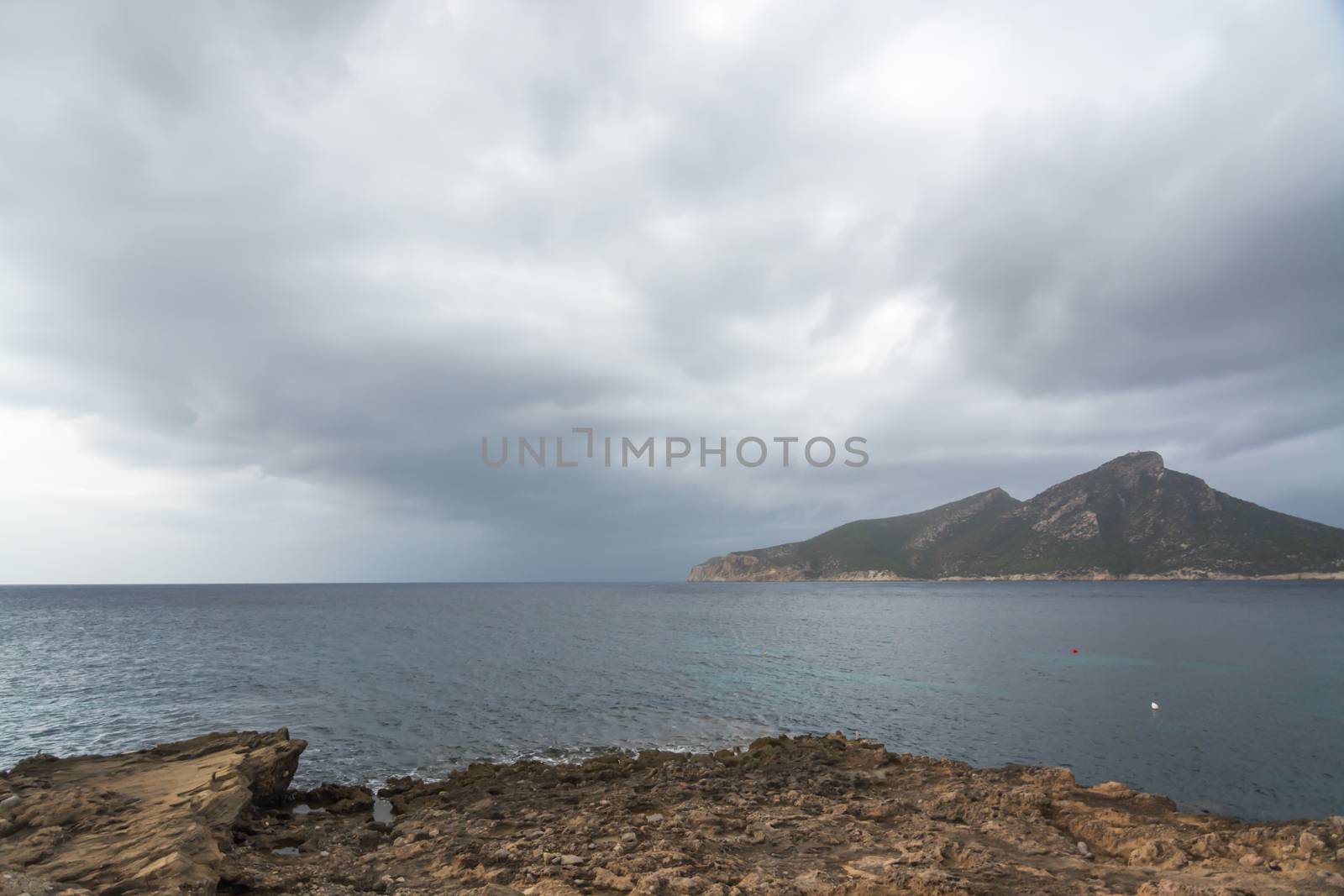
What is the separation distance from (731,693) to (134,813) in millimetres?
36009

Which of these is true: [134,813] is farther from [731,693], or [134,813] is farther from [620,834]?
[731,693]

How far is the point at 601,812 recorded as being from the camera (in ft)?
64.4

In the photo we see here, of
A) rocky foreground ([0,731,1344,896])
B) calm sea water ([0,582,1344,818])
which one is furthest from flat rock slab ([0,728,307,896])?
calm sea water ([0,582,1344,818])

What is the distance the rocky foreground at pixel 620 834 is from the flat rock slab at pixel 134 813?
0.23ft

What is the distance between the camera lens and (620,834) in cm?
1717

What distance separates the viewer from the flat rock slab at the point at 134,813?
11.7 m

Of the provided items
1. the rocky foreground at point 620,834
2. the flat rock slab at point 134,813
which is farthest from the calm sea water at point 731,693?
the rocky foreground at point 620,834

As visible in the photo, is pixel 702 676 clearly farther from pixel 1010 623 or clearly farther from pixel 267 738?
pixel 1010 623

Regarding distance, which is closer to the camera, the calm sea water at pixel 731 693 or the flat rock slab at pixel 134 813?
the flat rock slab at pixel 134 813

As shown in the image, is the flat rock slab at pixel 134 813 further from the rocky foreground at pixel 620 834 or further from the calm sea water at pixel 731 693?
the calm sea water at pixel 731 693

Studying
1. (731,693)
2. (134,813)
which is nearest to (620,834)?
(134,813)

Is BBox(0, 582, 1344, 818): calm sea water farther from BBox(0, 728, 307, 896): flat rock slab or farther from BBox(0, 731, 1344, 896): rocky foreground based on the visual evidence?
BBox(0, 731, 1344, 896): rocky foreground

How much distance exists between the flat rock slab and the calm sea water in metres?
4.98

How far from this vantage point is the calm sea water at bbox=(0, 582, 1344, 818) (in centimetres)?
2970
